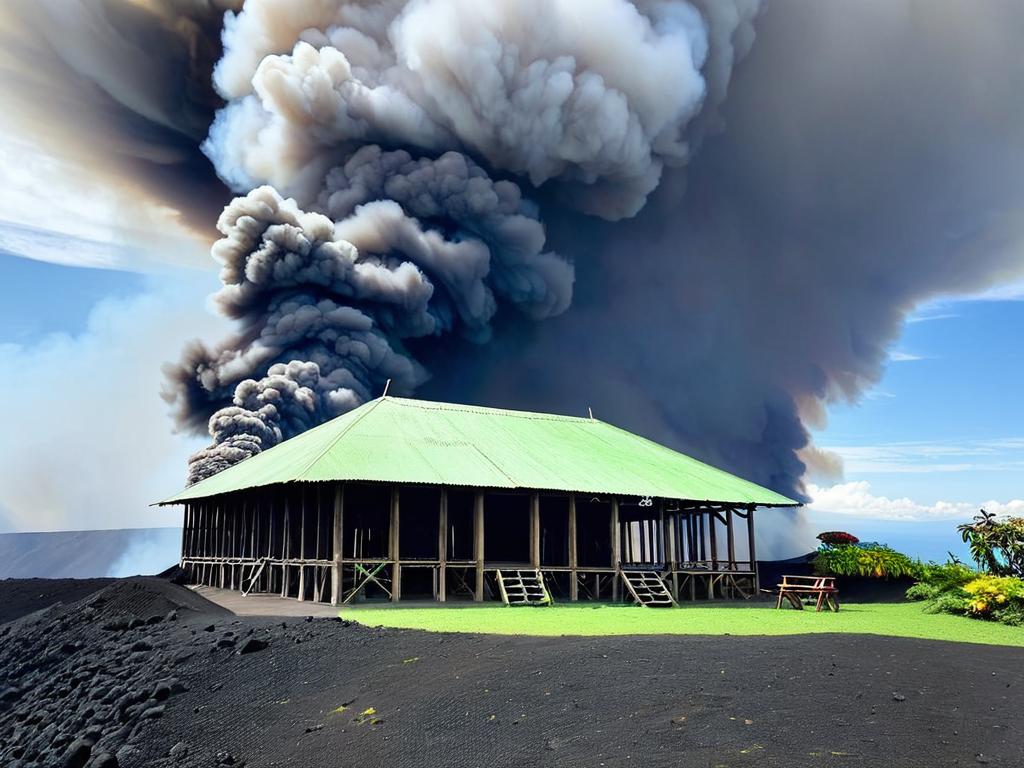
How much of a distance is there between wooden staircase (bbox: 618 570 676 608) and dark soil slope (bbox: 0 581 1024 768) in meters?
11.2

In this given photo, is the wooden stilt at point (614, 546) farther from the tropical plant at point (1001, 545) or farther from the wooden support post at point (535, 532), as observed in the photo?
the tropical plant at point (1001, 545)

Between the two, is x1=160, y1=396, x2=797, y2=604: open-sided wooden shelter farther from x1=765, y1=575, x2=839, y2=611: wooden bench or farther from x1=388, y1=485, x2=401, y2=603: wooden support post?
x1=765, y1=575, x2=839, y2=611: wooden bench

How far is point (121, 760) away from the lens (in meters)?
10.4

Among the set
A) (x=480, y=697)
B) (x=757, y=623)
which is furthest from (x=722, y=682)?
(x=757, y=623)

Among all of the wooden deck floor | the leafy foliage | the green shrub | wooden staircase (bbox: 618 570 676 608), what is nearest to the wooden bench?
the leafy foliage

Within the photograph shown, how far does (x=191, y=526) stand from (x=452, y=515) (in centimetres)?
1307

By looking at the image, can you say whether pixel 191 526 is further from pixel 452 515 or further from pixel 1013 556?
pixel 1013 556

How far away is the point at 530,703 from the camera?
9.43 meters

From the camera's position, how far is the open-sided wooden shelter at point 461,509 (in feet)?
73.4

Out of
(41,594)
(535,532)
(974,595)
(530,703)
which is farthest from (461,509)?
(530,703)

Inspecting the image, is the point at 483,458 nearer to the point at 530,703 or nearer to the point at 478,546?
the point at 478,546

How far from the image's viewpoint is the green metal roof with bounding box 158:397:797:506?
2227cm

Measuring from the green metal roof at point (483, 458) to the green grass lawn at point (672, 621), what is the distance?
338 centimetres

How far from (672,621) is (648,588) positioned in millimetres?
7143
